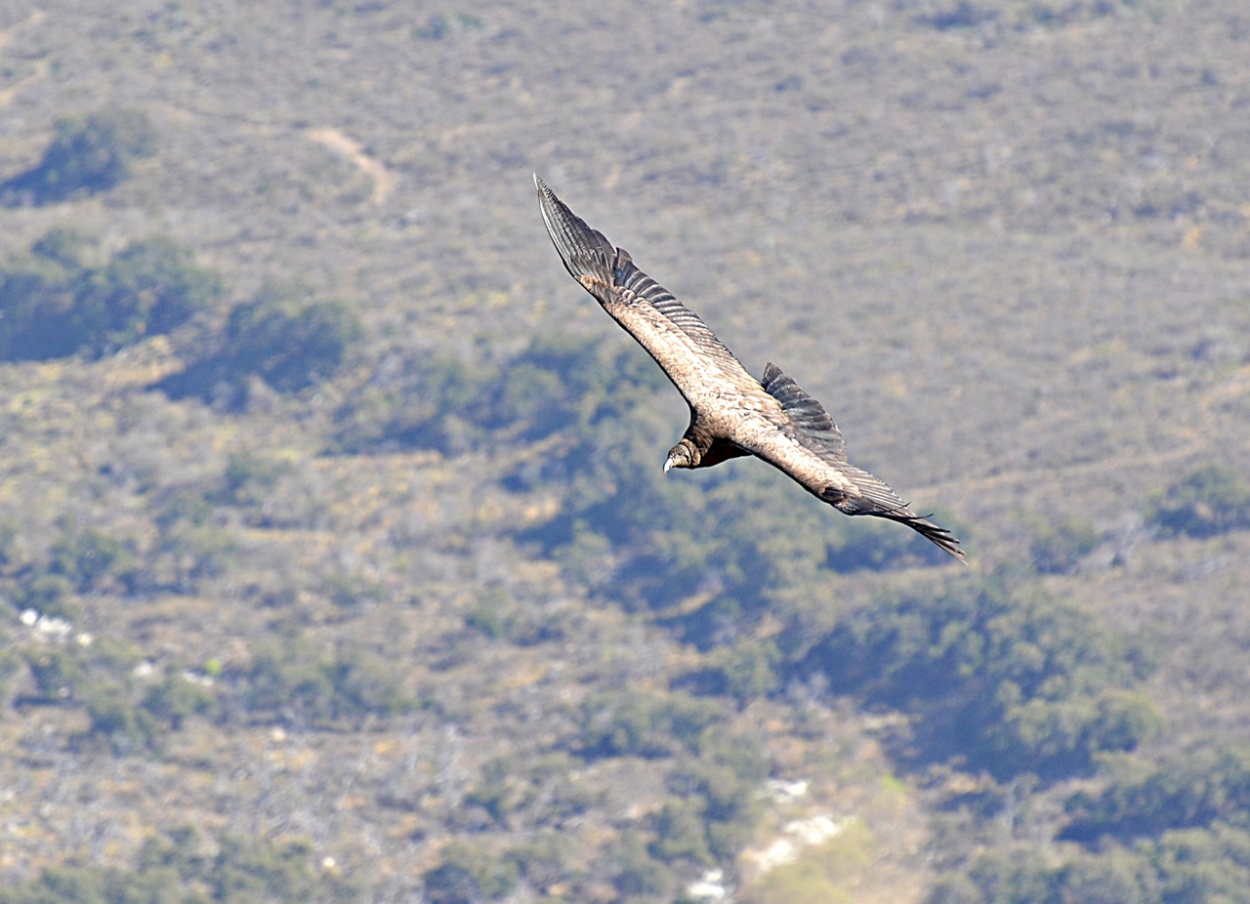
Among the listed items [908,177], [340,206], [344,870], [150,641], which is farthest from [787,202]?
[344,870]

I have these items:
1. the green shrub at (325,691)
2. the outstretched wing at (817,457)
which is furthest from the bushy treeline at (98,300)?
the outstretched wing at (817,457)

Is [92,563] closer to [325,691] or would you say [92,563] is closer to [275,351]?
[325,691]

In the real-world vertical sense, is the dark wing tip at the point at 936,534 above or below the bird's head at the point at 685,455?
above

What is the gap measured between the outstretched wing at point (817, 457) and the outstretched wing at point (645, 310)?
739mm

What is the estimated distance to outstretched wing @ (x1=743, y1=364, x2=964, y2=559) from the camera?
1603 cm

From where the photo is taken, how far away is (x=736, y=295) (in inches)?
2968

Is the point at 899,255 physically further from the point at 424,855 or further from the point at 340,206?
the point at 424,855

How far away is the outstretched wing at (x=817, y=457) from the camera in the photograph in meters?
16.0

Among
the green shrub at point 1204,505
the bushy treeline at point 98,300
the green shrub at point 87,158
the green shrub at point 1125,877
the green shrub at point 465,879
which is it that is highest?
the green shrub at point 1204,505

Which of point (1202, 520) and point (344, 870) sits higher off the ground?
point (1202, 520)

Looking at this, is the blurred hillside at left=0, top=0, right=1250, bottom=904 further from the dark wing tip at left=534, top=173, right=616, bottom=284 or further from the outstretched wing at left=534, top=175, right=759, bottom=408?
the dark wing tip at left=534, top=173, right=616, bottom=284

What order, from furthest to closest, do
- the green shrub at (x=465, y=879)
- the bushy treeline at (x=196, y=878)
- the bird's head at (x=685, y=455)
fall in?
the green shrub at (x=465, y=879)
the bushy treeline at (x=196, y=878)
the bird's head at (x=685, y=455)

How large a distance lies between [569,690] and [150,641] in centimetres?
1400

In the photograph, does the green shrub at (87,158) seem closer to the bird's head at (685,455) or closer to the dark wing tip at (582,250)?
the dark wing tip at (582,250)
